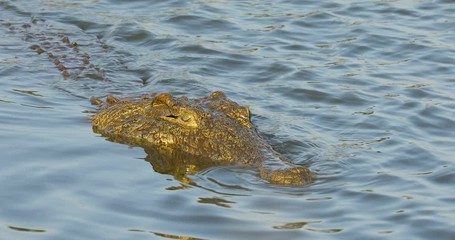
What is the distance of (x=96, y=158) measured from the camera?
8.30 meters

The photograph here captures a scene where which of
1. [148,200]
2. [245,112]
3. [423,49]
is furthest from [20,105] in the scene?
[423,49]

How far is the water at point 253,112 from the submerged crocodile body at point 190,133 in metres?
0.19

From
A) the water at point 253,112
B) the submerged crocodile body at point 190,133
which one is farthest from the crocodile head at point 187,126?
the water at point 253,112

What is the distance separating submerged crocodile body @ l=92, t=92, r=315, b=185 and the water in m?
0.19

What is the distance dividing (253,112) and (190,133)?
158 centimetres

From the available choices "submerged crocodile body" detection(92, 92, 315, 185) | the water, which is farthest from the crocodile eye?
the water

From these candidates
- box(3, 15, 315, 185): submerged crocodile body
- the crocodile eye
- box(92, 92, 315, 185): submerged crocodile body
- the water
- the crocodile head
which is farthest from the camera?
the crocodile eye

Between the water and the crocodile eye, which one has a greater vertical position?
the crocodile eye

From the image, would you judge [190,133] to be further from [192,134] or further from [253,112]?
[253,112]

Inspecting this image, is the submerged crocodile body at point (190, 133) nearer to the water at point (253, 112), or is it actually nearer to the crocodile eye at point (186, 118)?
the crocodile eye at point (186, 118)

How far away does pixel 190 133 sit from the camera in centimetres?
873

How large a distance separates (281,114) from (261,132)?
2.86 ft

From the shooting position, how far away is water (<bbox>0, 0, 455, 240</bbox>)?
6.94 meters

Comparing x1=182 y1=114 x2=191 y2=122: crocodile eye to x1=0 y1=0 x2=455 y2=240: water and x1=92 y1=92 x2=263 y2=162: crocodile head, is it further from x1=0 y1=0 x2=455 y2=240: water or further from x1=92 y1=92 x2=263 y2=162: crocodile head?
x1=0 y1=0 x2=455 y2=240: water
